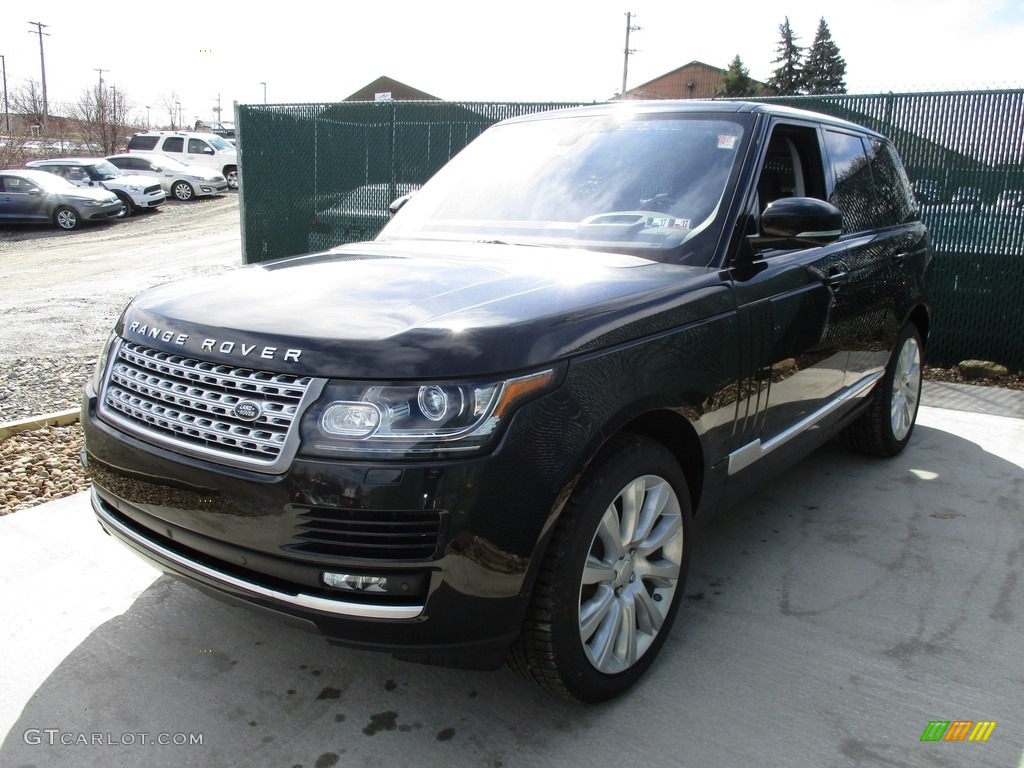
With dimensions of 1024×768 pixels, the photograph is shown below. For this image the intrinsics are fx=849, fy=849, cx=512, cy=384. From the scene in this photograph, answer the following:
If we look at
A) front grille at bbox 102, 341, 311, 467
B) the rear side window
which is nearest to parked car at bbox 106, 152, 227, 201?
the rear side window

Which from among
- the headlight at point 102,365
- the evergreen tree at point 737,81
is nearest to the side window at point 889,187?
the headlight at point 102,365

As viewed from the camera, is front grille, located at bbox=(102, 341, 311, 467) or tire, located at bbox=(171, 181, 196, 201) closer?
front grille, located at bbox=(102, 341, 311, 467)

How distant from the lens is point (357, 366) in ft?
6.98

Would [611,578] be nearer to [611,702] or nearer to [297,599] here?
[611,702]

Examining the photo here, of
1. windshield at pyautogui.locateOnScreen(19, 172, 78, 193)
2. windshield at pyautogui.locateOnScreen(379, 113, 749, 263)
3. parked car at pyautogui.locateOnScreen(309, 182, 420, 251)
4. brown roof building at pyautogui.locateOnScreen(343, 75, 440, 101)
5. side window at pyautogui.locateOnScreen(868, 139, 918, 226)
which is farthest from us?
brown roof building at pyautogui.locateOnScreen(343, 75, 440, 101)

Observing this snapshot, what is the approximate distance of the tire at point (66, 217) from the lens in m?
20.4

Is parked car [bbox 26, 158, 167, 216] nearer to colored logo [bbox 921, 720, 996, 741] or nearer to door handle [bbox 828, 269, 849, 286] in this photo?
door handle [bbox 828, 269, 849, 286]

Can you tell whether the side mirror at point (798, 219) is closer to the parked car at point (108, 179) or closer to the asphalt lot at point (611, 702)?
the asphalt lot at point (611, 702)

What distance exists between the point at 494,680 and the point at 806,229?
1.93 m

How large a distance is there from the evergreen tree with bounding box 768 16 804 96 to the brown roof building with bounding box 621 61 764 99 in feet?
20.2

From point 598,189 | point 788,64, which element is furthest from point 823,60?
point 598,189

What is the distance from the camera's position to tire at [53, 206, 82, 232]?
20359 mm

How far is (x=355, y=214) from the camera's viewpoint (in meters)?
9.91

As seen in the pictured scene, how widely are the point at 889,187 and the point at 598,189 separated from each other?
90.4 inches
